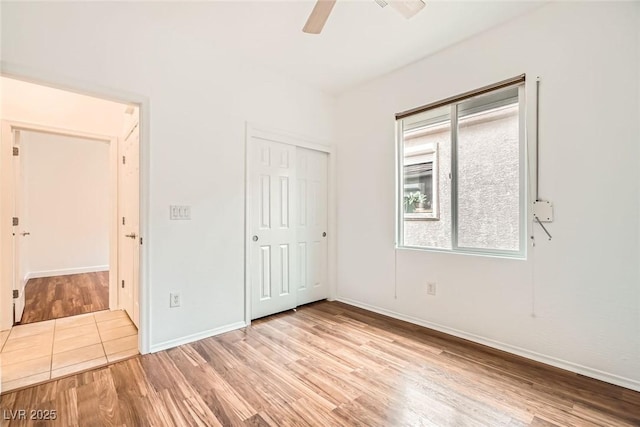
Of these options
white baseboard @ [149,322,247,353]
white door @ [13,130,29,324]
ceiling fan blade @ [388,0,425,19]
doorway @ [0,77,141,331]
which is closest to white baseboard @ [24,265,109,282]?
doorway @ [0,77,141,331]

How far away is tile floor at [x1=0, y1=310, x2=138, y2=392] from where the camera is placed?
6.72ft

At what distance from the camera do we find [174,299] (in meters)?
2.49

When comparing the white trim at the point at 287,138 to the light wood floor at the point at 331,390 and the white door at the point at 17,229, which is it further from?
the white door at the point at 17,229

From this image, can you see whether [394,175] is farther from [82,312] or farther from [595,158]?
[82,312]

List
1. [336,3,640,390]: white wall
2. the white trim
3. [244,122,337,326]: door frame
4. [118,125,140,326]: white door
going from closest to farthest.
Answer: [336,3,640,390]: white wall → [118,125,140,326]: white door → [244,122,337,326]: door frame → the white trim

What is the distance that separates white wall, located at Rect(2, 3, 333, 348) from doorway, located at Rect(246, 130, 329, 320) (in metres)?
0.21

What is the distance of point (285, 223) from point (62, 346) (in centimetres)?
221

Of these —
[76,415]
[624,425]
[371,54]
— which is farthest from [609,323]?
[76,415]

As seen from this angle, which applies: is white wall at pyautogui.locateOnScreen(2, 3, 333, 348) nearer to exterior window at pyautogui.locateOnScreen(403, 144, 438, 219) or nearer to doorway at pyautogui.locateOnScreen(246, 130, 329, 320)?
doorway at pyautogui.locateOnScreen(246, 130, 329, 320)

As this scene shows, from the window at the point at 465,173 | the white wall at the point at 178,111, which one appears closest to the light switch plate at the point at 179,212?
the white wall at the point at 178,111

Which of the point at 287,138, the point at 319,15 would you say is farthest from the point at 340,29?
the point at 287,138

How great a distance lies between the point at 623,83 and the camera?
1914 mm

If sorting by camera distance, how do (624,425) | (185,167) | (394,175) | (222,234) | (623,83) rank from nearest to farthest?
(624,425) → (623,83) → (185,167) → (222,234) → (394,175)

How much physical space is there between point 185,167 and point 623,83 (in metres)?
3.23
